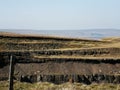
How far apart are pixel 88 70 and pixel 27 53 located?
1112 centimetres

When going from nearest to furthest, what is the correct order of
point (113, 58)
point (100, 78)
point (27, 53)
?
point (100, 78), point (113, 58), point (27, 53)

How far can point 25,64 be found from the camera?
4031cm

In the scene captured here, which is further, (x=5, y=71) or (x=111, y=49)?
(x=111, y=49)

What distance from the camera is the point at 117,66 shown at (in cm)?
4075

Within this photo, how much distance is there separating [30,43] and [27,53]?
832 centimetres

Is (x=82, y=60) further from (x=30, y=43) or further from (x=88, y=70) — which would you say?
(x=30, y=43)

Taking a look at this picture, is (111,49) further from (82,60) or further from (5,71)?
(5,71)

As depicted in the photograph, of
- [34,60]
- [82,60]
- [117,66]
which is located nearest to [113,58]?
[117,66]

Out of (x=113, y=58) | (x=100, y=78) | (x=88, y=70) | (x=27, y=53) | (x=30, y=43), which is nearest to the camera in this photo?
(x=100, y=78)

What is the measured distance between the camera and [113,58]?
42562 mm

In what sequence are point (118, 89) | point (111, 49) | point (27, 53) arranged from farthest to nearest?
1. point (111, 49)
2. point (27, 53)
3. point (118, 89)

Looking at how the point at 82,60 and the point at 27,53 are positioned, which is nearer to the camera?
the point at 82,60

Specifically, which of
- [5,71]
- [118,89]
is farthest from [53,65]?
[118,89]

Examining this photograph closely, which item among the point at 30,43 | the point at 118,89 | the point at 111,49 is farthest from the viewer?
the point at 30,43
